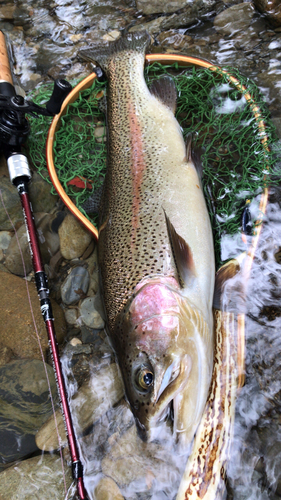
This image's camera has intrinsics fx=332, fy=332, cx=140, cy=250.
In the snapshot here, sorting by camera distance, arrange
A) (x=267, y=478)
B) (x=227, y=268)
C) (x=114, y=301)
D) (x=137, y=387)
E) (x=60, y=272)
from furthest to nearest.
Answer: (x=60, y=272) < (x=227, y=268) < (x=114, y=301) < (x=267, y=478) < (x=137, y=387)

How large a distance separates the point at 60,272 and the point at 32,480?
154cm

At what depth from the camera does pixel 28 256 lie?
3.02m

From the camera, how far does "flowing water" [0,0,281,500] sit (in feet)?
6.78

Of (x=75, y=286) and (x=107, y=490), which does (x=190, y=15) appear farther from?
(x=107, y=490)

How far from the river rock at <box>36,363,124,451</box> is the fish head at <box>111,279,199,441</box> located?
0.57 meters

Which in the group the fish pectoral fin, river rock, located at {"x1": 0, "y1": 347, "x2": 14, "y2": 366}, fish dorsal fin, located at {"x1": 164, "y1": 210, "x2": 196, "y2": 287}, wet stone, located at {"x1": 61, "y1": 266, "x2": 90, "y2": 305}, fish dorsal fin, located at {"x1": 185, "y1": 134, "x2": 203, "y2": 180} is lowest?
river rock, located at {"x1": 0, "y1": 347, "x2": 14, "y2": 366}

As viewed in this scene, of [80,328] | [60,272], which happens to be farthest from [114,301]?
[60,272]

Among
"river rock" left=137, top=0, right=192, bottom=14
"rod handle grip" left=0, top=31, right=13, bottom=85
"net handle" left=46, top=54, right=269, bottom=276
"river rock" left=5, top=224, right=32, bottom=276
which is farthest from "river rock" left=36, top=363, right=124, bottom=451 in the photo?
"river rock" left=137, top=0, right=192, bottom=14

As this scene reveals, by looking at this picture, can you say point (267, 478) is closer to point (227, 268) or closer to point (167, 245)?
point (227, 268)

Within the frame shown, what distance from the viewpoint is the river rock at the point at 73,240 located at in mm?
2957

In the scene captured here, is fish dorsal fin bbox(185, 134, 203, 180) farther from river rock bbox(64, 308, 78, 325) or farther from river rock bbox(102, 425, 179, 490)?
river rock bbox(102, 425, 179, 490)

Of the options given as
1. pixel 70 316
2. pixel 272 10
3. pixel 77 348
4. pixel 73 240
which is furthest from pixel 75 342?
pixel 272 10

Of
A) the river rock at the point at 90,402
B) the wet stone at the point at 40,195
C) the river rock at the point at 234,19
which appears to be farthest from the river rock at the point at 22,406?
the river rock at the point at 234,19

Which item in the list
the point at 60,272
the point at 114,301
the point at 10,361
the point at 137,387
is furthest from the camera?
the point at 60,272
